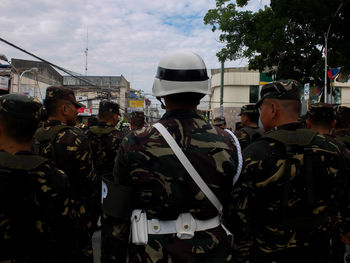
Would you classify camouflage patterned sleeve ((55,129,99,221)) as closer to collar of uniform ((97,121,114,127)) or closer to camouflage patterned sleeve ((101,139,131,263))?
camouflage patterned sleeve ((101,139,131,263))

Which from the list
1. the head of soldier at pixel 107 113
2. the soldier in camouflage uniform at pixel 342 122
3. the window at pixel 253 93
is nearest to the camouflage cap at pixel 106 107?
the head of soldier at pixel 107 113

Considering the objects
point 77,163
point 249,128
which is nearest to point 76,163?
point 77,163

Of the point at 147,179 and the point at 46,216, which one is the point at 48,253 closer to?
the point at 46,216

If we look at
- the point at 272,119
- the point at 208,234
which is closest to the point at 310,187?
the point at 272,119

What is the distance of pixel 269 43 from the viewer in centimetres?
1112

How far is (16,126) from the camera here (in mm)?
1774

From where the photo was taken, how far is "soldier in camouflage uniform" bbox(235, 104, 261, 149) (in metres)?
5.75

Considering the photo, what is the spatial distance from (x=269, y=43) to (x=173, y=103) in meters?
10.5

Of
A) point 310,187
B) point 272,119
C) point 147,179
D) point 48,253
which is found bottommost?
point 48,253

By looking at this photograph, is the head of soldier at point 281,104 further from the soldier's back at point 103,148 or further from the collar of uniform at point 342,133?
the soldier's back at point 103,148

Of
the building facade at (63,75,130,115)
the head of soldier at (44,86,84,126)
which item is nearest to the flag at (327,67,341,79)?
the head of soldier at (44,86,84,126)

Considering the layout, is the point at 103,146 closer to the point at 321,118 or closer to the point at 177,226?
the point at 321,118

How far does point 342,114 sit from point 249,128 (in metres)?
1.89

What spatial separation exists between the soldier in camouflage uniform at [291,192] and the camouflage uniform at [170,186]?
0.69 m
